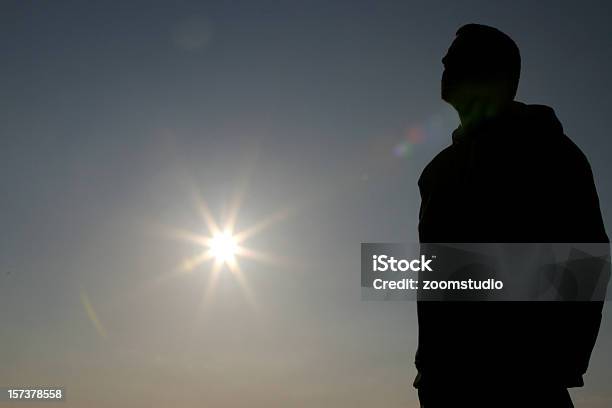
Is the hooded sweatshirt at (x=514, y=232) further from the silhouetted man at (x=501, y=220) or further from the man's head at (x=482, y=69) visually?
the man's head at (x=482, y=69)

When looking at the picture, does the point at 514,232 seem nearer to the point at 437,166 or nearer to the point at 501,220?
the point at 501,220

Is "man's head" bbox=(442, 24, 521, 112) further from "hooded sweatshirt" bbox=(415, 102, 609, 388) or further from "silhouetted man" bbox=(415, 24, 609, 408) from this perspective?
"hooded sweatshirt" bbox=(415, 102, 609, 388)

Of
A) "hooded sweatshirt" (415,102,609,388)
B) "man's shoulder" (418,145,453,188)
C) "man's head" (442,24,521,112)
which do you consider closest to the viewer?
"hooded sweatshirt" (415,102,609,388)

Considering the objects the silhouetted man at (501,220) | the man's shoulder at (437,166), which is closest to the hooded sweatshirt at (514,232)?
the silhouetted man at (501,220)

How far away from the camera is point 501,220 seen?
316 centimetres

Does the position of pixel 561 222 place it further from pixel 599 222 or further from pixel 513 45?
pixel 513 45

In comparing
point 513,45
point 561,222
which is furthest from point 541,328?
point 513,45

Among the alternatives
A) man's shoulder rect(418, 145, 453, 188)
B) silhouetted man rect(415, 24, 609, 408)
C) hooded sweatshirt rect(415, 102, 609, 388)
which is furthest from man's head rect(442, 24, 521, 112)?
man's shoulder rect(418, 145, 453, 188)

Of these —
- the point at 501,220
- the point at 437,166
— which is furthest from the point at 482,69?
the point at 501,220

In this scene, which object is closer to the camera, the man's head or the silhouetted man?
the silhouetted man

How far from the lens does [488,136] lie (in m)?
3.31

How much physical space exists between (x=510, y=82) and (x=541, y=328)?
1.41 metres

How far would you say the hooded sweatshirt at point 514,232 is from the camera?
2.90 meters

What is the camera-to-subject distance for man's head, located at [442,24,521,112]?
134 inches
